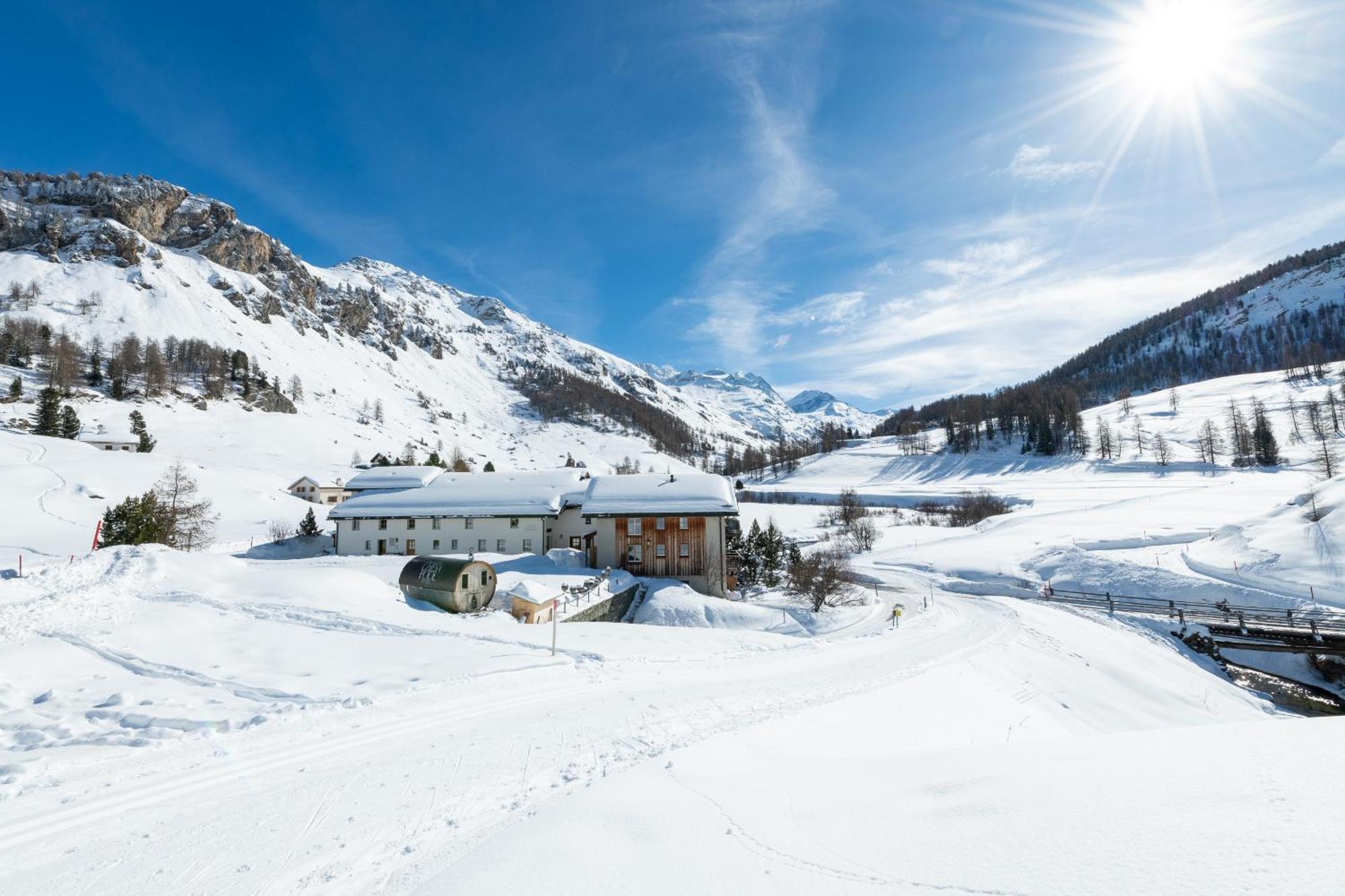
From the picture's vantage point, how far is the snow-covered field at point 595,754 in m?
5.04

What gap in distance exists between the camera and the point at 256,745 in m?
8.84

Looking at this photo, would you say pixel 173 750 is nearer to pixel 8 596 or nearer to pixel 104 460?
pixel 8 596

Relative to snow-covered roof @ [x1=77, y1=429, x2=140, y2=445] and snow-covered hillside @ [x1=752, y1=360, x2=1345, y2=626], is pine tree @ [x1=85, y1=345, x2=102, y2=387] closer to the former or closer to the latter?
snow-covered roof @ [x1=77, y1=429, x2=140, y2=445]

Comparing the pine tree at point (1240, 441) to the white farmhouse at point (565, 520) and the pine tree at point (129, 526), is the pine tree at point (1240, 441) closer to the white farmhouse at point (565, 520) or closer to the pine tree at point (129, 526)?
the white farmhouse at point (565, 520)

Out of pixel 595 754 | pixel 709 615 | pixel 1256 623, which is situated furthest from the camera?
pixel 709 615

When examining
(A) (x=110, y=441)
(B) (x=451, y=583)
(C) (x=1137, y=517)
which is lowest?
(B) (x=451, y=583)

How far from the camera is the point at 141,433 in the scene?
8700cm

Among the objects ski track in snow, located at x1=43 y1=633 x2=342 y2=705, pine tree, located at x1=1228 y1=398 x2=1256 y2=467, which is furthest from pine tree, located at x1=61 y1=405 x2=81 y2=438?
pine tree, located at x1=1228 y1=398 x2=1256 y2=467

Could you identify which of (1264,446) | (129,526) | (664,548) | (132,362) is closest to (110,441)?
(132,362)

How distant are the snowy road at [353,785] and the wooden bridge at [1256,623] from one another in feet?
94.2

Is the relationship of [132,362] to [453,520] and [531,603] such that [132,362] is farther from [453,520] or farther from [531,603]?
[531,603]

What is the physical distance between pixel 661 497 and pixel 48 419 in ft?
332

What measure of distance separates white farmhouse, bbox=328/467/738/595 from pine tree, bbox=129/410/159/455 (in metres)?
65.4

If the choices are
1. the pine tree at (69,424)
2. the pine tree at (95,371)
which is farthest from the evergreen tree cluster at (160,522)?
the pine tree at (95,371)
